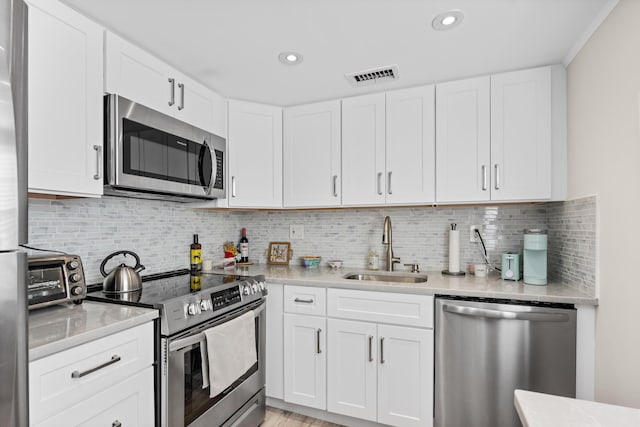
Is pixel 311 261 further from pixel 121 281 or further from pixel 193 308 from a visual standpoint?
pixel 121 281

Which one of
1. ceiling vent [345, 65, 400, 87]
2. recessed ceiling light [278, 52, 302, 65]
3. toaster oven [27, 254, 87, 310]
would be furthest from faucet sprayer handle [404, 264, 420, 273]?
toaster oven [27, 254, 87, 310]

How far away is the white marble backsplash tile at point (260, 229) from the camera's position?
181 centimetres

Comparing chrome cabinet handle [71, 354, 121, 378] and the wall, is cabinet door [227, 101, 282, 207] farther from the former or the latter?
the wall

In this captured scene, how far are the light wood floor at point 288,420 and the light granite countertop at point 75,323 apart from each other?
125cm

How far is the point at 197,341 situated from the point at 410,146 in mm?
1763

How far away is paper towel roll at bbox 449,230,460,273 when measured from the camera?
93.9 inches

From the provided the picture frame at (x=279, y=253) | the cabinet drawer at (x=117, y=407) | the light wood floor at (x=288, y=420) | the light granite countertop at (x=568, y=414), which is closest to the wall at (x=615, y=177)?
the light granite countertop at (x=568, y=414)

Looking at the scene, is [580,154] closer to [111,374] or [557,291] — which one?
[557,291]

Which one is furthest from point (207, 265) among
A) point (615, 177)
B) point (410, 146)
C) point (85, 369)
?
point (615, 177)

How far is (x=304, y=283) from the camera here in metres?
2.21

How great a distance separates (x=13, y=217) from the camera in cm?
76

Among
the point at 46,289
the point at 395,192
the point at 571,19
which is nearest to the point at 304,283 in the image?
the point at 395,192

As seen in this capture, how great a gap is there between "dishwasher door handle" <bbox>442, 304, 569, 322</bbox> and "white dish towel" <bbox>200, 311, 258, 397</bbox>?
1.16 metres

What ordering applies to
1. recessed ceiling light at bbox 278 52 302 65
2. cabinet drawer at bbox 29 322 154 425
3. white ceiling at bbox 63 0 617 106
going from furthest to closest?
recessed ceiling light at bbox 278 52 302 65
white ceiling at bbox 63 0 617 106
cabinet drawer at bbox 29 322 154 425
